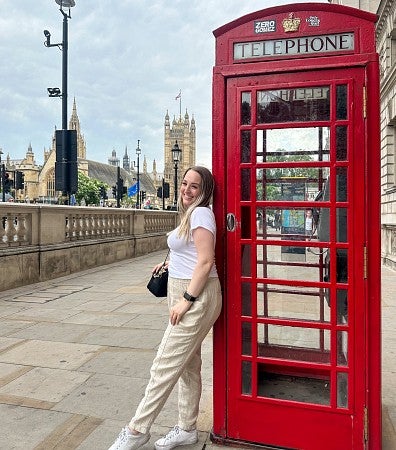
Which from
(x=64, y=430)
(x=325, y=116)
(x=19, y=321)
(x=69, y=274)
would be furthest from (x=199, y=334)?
(x=69, y=274)

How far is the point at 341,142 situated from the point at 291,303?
1.22m

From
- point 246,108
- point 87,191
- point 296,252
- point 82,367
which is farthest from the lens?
point 87,191

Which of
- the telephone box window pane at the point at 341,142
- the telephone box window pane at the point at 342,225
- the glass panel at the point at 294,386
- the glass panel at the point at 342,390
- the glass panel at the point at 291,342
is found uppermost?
the telephone box window pane at the point at 341,142

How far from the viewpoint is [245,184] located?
9.40 ft

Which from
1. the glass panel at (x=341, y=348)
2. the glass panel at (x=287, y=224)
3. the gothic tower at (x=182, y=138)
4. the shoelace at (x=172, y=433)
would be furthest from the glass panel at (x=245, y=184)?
the gothic tower at (x=182, y=138)

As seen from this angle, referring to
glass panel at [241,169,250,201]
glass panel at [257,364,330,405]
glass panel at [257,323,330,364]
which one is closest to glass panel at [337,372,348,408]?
glass panel at [257,364,330,405]

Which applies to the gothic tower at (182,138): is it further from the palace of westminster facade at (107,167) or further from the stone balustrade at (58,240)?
the stone balustrade at (58,240)

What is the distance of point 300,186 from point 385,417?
6.33 feet

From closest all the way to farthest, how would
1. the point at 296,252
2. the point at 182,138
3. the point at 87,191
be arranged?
the point at 296,252 < the point at 87,191 < the point at 182,138

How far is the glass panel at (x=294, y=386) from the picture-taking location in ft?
9.66

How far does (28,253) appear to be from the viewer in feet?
29.6

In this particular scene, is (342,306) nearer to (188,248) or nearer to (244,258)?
(244,258)

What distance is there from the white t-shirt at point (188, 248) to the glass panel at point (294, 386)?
87cm

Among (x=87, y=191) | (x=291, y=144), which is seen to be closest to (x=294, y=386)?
(x=291, y=144)
